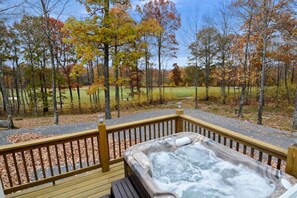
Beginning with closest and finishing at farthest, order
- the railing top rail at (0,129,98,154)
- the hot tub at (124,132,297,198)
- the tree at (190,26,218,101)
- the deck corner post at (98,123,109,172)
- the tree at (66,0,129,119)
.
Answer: the hot tub at (124,132,297,198)
the railing top rail at (0,129,98,154)
the deck corner post at (98,123,109,172)
the tree at (66,0,129,119)
the tree at (190,26,218,101)

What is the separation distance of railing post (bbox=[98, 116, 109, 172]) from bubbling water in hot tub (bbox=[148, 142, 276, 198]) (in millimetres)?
863

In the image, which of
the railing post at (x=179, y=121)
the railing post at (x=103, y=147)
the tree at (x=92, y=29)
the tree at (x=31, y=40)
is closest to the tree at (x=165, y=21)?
the tree at (x=92, y=29)

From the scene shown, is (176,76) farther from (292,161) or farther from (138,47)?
(292,161)

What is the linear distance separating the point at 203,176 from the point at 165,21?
13549 mm

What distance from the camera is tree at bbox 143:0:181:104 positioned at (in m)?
13.6

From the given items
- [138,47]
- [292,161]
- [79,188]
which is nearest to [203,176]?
[292,161]

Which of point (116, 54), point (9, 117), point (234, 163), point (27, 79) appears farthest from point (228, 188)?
point (27, 79)

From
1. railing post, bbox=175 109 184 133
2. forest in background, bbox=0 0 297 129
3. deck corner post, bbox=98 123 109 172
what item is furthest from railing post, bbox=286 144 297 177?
forest in background, bbox=0 0 297 129

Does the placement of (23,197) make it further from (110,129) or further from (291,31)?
(291,31)

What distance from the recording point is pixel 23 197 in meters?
2.58

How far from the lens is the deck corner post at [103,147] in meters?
3.06

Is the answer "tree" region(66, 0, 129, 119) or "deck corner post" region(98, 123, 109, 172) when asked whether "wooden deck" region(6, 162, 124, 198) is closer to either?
"deck corner post" region(98, 123, 109, 172)

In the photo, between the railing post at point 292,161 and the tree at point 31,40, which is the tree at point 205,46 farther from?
the railing post at point 292,161

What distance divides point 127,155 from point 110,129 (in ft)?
2.45
